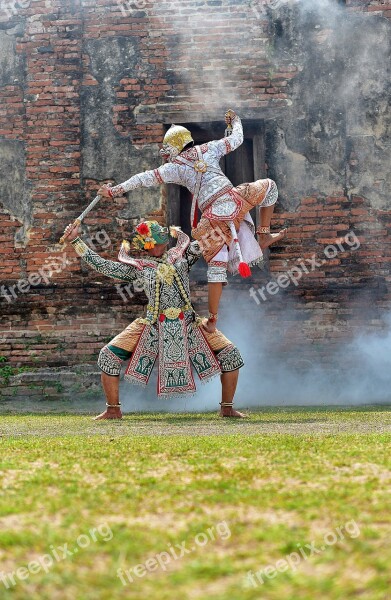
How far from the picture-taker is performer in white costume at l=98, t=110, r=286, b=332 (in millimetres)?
7102

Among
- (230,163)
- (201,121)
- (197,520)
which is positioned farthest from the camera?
(230,163)

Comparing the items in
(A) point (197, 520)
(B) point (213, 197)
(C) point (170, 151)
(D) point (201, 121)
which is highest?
(D) point (201, 121)

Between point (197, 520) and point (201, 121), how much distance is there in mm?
7581

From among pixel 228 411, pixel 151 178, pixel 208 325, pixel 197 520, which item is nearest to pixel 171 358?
pixel 208 325

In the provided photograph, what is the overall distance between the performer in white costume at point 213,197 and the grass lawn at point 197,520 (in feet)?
9.08

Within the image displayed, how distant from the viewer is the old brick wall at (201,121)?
951 centimetres

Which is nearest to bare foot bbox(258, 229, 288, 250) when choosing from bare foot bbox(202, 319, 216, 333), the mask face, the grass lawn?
bare foot bbox(202, 319, 216, 333)

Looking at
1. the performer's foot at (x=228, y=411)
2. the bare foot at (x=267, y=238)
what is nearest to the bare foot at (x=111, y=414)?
the performer's foot at (x=228, y=411)

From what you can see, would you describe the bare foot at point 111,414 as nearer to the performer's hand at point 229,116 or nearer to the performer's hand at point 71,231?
the performer's hand at point 71,231

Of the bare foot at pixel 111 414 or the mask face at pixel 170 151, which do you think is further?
the mask face at pixel 170 151

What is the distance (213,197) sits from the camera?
7117 mm

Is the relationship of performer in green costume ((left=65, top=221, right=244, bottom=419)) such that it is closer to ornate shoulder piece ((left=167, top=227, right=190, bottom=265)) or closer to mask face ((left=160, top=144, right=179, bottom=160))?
ornate shoulder piece ((left=167, top=227, right=190, bottom=265))

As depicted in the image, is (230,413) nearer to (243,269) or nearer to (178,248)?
(243,269)

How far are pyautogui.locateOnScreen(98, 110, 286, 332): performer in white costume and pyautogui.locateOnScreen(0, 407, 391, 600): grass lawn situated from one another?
277cm
